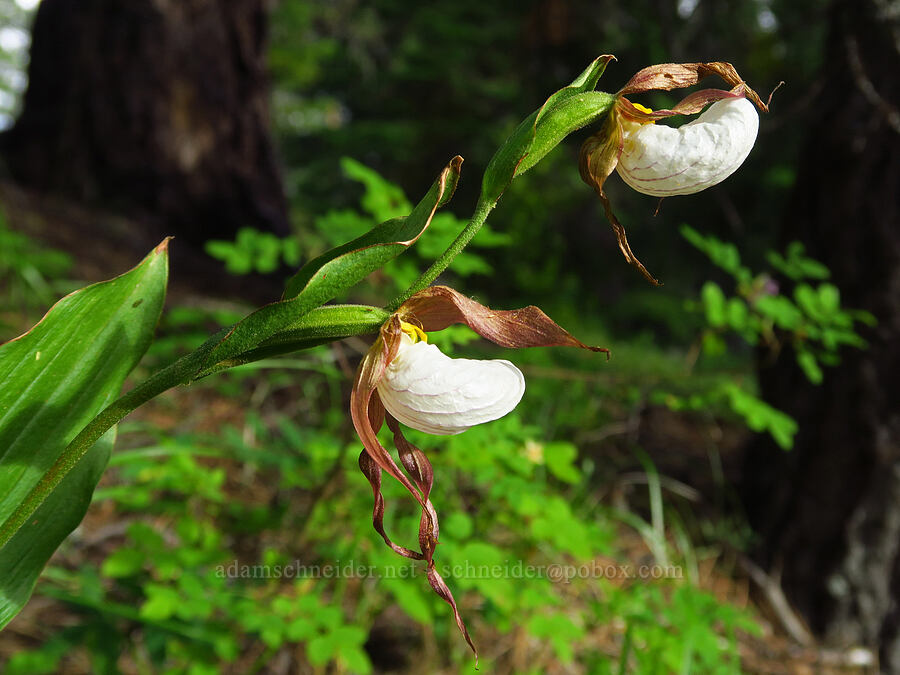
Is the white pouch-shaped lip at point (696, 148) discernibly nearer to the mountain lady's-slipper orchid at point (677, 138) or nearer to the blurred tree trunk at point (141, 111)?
the mountain lady's-slipper orchid at point (677, 138)

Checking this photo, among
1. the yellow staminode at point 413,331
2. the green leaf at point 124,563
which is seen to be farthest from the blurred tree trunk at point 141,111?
the yellow staminode at point 413,331

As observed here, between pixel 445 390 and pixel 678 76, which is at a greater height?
pixel 678 76

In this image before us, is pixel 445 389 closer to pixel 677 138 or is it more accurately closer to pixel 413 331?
pixel 413 331

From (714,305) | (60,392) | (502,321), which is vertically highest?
(502,321)

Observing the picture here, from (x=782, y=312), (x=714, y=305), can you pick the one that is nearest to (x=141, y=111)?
(x=714, y=305)

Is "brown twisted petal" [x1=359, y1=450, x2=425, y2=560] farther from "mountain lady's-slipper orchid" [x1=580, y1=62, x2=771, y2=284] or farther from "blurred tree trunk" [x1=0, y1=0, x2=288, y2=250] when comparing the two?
"blurred tree trunk" [x1=0, y1=0, x2=288, y2=250]

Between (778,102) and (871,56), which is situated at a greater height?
(871,56)

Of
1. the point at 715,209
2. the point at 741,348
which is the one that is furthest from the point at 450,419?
the point at 741,348

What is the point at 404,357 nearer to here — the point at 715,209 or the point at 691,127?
the point at 691,127
